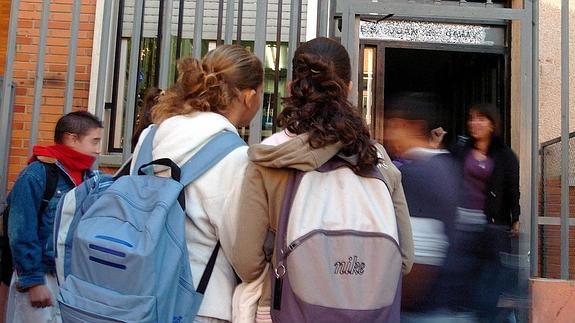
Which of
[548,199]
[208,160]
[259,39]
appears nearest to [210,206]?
[208,160]

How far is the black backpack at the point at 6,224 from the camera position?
3184mm

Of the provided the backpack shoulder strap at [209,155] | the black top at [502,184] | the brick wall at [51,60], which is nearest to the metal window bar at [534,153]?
the black top at [502,184]

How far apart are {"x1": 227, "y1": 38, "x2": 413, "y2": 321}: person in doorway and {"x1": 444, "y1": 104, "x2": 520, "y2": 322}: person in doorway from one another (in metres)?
0.79

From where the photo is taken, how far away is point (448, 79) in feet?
25.5

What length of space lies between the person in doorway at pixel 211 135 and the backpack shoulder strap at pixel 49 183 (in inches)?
49.6

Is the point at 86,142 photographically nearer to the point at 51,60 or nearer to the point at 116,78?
the point at 116,78

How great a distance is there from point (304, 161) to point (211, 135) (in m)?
0.35

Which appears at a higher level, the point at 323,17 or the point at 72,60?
the point at 323,17

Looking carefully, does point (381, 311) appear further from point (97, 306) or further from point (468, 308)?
point (468, 308)

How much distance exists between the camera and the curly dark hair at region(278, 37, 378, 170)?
6.14 ft

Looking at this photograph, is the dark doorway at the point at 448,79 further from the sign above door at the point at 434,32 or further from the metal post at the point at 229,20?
the metal post at the point at 229,20

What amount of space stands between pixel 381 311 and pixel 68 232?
1518 millimetres

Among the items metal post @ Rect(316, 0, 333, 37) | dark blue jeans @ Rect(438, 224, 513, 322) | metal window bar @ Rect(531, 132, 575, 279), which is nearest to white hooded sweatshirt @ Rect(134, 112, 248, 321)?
dark blue jeans @ Rect(438, 224, 513, 322)

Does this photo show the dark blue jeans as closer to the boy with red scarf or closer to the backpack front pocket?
the backpack front pocket
